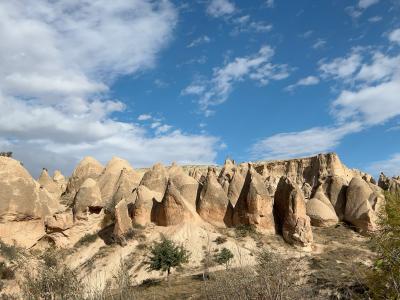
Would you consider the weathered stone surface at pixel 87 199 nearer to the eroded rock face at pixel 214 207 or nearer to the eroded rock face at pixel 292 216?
the eroded rock face at pixel 214 207

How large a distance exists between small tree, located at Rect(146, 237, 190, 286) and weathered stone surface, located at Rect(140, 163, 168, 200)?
8.31 meters

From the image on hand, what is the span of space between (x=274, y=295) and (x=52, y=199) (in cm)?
2725

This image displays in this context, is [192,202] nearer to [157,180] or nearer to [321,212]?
[157,180]

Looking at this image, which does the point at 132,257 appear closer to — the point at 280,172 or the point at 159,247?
the point at 159,247

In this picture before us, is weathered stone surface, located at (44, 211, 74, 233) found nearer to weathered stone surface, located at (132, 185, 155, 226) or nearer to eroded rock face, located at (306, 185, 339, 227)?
weathered stone surface, located at (132, 185, 155, 226)

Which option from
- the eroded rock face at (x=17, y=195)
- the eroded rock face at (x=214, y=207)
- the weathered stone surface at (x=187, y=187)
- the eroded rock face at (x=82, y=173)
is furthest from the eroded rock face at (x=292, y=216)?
the eroded rock face at (x=82, y=173)

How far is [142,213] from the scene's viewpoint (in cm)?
2916

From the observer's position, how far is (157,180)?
33.6 meters

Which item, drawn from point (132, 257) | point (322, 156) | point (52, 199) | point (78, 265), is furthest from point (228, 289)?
point (322, 156)

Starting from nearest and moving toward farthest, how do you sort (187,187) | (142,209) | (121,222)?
(121,222), (142,209), (187,187)

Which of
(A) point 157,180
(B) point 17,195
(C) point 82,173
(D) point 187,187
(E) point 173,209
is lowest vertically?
(E) point 173,209

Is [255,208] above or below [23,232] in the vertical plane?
above

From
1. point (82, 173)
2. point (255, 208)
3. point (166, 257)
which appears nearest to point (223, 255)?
point (166, 257)

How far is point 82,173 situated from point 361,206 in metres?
22.6
